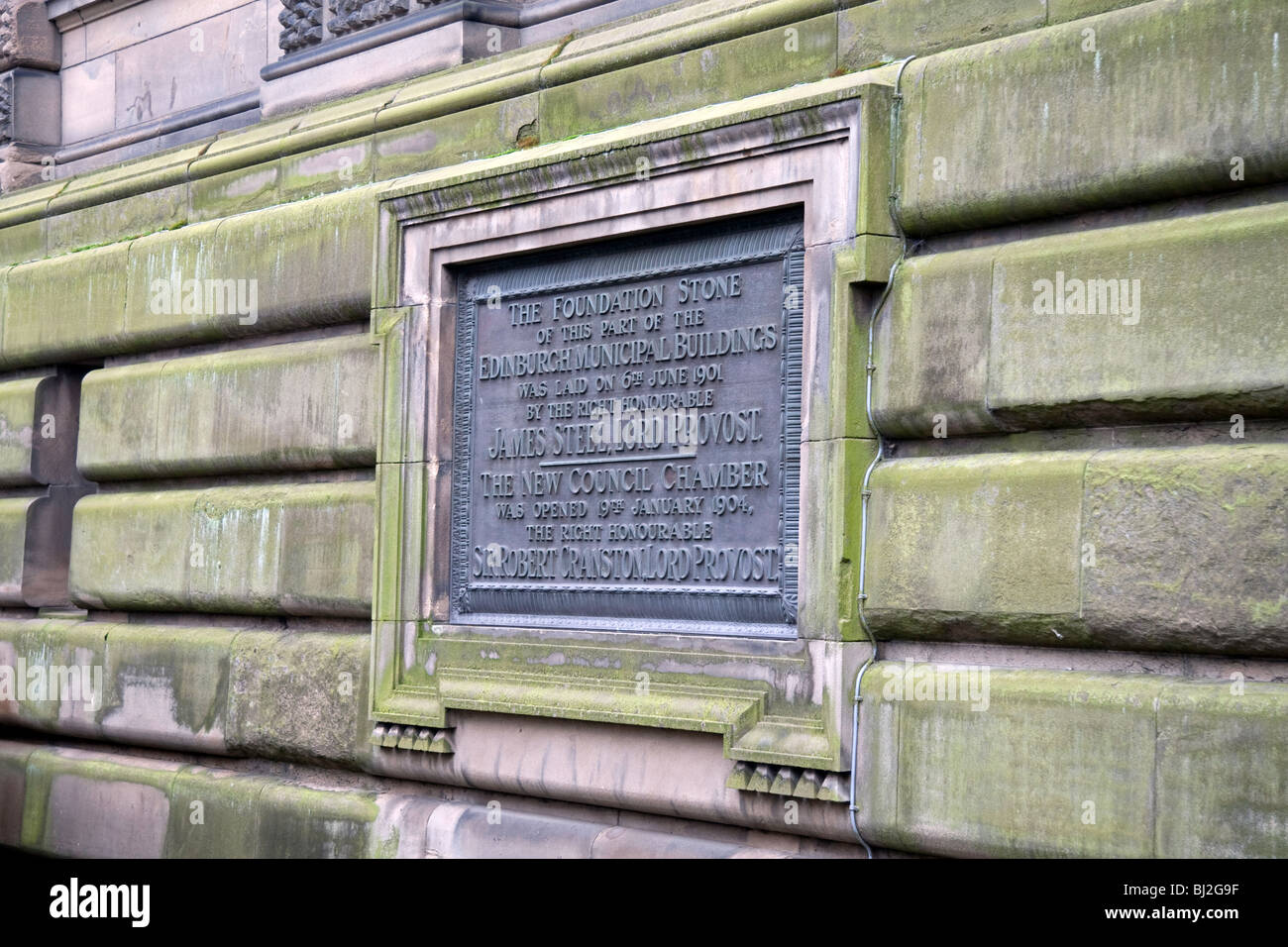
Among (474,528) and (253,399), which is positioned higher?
(253,399)

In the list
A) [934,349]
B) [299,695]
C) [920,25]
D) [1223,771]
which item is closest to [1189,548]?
[1223,771]

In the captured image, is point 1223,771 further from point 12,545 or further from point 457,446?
point 12,545

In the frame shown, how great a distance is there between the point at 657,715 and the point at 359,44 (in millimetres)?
4494

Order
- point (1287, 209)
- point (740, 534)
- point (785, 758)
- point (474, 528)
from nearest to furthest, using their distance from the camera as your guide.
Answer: point (1287, 209) < point (785, 758) < point (740, 534) < point (474, 528)

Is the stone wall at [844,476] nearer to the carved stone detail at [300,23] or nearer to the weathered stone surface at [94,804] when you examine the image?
the weathered stone surface at [94,804]

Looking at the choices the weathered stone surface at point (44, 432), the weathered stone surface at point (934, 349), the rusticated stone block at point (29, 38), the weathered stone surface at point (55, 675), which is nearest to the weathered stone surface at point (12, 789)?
the weathered stone surface at point (55, 675)

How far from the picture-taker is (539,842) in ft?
25.7

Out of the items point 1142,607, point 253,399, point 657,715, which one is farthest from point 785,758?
point 253,399

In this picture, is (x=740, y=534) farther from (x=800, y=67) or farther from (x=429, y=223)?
(x=429, y=223)

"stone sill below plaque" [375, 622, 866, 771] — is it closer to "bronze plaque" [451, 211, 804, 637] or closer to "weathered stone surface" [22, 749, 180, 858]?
"bronze plaque" [451, 211, 804, 637]

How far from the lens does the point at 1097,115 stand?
6.05 metres

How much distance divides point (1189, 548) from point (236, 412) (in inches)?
224

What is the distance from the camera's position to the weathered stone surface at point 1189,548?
5477 mm

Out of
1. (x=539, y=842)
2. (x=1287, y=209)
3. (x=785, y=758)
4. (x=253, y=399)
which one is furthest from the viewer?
(x=253, y=399)
